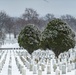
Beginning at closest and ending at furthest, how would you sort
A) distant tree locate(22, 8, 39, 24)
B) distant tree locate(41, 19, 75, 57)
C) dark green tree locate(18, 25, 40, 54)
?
distant tree locate(41, 19, 75, 57)
dark green tree locate(18, 25, 40, 54)
distant tree locate(22, 8, 39, 24)

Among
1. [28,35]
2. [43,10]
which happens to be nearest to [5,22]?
[43,10]

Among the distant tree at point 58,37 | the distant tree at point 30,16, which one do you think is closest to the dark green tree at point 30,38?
the distant tree at point 58,37

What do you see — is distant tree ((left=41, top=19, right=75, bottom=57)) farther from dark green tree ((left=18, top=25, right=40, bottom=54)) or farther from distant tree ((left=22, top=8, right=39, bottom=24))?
distant tree ((left=22, top=8, right=39, bottom=24))

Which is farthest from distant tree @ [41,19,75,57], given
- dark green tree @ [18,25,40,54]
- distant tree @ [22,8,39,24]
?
distant tree @ [22,8,39,24]

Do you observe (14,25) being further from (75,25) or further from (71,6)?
(71,6)

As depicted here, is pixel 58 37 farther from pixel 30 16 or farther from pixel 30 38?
pixel 30 16

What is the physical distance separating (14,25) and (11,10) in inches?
2659

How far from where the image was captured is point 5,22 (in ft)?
336

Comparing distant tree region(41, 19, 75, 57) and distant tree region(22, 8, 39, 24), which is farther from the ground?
distant tree region(22, 8, 39, 24)

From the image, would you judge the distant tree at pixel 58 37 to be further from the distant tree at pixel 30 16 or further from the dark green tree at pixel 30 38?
the distant tree at pixel 30 16

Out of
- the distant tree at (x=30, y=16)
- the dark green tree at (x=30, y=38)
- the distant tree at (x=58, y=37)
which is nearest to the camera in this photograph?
the distant tree at (x=58, y=37)

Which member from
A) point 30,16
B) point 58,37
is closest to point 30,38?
point 58,37

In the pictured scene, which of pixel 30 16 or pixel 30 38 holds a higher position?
pixel 30 16

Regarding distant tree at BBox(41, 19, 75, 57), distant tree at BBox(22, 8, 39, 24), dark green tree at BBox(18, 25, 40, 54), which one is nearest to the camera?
distant tree at BBox(41, 19, 75, 57)
